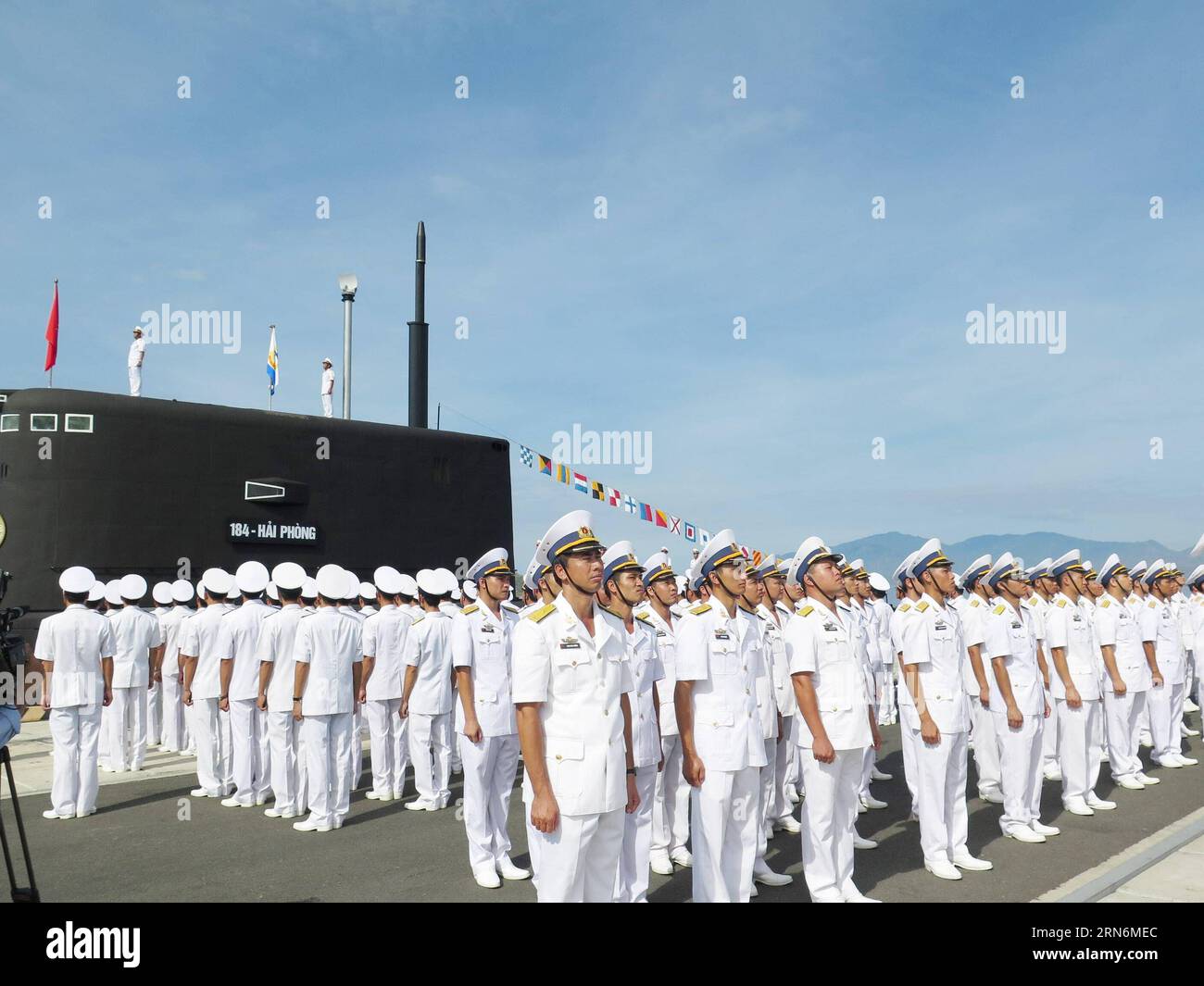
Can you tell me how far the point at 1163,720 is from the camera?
32.6 feet

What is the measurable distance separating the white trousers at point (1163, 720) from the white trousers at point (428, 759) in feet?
23.4

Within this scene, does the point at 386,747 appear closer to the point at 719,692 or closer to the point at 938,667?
the point at 719,692

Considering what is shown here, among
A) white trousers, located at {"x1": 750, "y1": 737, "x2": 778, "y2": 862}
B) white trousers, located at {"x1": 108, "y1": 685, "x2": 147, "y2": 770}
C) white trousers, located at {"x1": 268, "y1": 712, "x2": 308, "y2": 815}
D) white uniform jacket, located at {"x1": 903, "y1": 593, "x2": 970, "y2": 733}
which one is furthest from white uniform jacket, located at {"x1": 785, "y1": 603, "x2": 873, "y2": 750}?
white trousers, located at {"x1": 108, "y1": 685, "x2": 147, "y2": 770}

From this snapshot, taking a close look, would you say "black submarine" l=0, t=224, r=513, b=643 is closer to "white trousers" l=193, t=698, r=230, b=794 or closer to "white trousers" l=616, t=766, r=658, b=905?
"white trousers" l=193, t=698, r=230, b=794

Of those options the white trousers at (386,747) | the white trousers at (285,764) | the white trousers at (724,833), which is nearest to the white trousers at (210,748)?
the white trousers at (285,764)

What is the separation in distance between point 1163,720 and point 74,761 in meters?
10.4

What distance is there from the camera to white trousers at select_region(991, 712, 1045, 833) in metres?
6.86

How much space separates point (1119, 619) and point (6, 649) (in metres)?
9.11

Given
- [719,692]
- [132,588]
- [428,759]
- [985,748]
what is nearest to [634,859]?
[719,692]

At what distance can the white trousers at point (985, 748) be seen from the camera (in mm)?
8000

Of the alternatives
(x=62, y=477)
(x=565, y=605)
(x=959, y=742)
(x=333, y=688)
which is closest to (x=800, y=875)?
(x=959, y=742)
